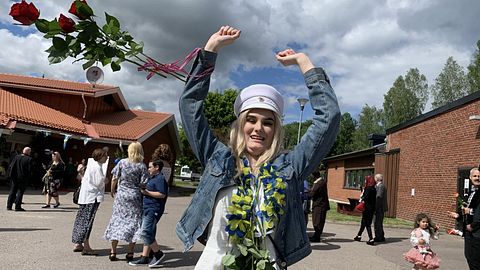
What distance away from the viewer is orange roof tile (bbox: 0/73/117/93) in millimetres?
22544

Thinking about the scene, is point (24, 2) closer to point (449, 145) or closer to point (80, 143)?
point (449, 145)

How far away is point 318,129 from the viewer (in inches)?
80.0

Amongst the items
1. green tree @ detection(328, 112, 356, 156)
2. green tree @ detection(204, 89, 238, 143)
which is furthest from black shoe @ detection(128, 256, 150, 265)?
green tree @ detection(328, 112, 356, 156)

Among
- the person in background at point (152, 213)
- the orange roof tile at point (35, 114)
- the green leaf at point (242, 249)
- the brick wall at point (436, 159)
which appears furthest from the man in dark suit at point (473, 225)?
the orange roof tile at point (35, 114)

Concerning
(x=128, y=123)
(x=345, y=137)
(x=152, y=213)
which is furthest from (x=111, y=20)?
(x=345, y=137)

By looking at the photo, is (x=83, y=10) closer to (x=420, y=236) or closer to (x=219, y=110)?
(x=420, y=236)

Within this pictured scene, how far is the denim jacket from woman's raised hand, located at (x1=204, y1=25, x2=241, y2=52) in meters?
0.05

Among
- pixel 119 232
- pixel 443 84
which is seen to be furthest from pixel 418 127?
pixel 443 84

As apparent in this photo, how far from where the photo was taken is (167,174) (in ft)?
25.7

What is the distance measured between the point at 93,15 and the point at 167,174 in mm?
5865

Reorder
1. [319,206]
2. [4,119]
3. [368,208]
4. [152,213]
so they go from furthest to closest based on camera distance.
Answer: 1. [4,119]
2. [368,208]
3. [319,206]
4. [152,213]

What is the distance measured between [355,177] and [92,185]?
24820 millimetres

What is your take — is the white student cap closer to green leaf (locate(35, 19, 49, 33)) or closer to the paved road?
green leaf (locate(35, 19, 49, 33))

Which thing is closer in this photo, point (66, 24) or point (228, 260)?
point (228, 260)
